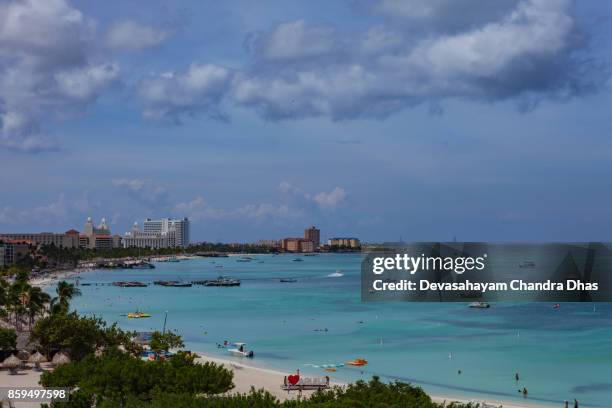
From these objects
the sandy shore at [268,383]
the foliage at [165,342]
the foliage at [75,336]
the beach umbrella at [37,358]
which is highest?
the foliage at [75,336]

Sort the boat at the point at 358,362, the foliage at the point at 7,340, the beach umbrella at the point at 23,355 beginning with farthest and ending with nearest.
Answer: the boat at the point at 358,362 < the beach umbrella at the point at 23,355 < the foliage at the point at 7,340

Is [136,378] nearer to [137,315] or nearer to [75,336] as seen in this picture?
[75,336]

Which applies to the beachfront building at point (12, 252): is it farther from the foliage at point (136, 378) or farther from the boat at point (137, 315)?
the foliage at point (136, 378)

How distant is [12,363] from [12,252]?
154147 millimetres

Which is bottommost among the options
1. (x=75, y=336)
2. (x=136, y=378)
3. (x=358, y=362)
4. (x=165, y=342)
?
(x=358, y=362)

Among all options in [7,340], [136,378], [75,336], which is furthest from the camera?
[7,340]

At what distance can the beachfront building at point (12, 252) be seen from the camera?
171m

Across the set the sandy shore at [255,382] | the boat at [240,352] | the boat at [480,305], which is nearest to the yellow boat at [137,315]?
the boat at [240,352]

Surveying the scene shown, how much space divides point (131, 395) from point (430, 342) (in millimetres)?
41826

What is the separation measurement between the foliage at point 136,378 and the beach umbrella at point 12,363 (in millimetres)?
12874

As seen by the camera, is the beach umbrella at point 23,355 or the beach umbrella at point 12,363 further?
the beach umbrella at point 23,355

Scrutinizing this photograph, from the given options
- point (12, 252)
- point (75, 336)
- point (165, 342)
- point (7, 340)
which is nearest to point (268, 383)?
point (165, 342)

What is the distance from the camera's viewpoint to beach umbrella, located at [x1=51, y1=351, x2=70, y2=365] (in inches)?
1620

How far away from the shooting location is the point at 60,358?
136 feet
